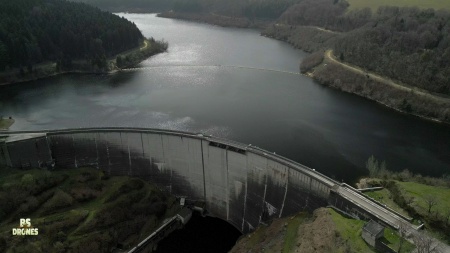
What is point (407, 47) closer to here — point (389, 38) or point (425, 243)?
point (389, 38)

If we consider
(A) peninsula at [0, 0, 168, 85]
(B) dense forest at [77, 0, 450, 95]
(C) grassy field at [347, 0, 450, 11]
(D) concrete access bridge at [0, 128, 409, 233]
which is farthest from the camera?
(C) grassy field at [347, 0, 450, 11]

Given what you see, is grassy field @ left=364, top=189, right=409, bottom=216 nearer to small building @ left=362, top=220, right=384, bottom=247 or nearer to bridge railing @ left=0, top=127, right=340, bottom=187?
bridge railing @ left=0, top=127, right=340, bottom=187

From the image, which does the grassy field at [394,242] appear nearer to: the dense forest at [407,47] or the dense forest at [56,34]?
the dense forest at [407,47]

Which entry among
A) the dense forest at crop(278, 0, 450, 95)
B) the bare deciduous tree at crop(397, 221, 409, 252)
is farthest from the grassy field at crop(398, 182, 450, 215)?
the dense forest at crop(278, 0, 450, 95)

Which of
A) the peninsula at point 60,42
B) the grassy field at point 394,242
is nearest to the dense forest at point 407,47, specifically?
the grassy field at point 394,242

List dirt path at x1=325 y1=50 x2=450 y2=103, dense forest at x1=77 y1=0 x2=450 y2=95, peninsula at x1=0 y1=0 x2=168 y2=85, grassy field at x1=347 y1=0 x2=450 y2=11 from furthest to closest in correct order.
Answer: grassy field at x1=347 y1=0 x2=450 y2=11 < peninsula at x1=0 y1=0 x2=168 y2=85 < dense forest at x1=77 y1=0 x2=450 y2=95 < dirt path at x1=325 y1=50 x2=450 y2=103

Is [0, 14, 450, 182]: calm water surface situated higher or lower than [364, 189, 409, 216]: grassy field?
lower

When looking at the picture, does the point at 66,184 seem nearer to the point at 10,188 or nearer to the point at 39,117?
the point at 10,188

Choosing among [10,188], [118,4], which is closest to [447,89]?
[10,188]
